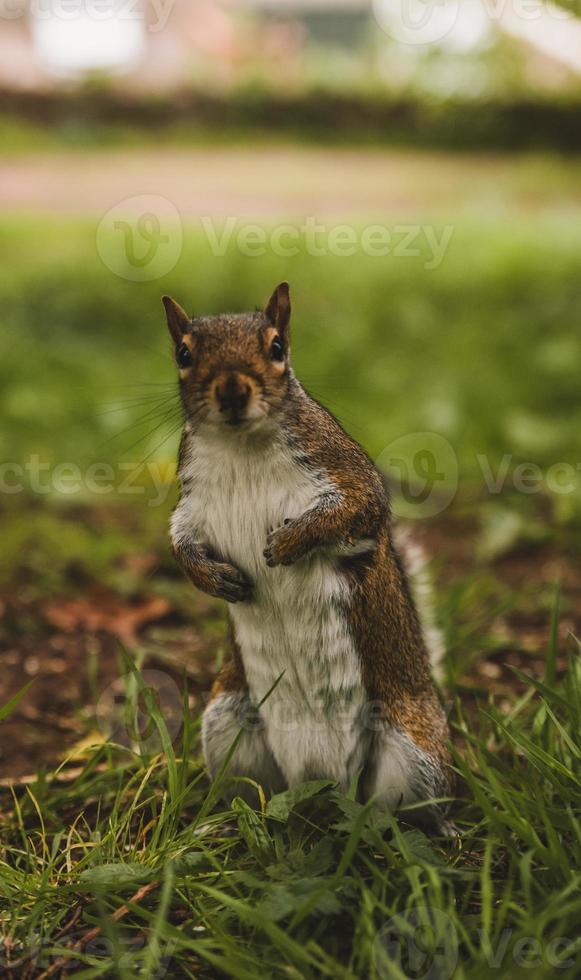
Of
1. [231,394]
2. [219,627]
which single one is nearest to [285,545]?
[231,394]

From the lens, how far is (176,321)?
2430 millimetres

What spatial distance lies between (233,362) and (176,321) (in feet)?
0.72

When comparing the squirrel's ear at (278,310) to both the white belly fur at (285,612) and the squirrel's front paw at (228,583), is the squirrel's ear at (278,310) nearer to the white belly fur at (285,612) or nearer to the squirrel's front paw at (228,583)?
the white belly fur at (285,612)

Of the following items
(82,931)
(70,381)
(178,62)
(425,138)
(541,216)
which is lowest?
(82,931)

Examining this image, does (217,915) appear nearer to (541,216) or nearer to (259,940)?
(259,940)

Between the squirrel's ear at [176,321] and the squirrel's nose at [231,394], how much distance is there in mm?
228

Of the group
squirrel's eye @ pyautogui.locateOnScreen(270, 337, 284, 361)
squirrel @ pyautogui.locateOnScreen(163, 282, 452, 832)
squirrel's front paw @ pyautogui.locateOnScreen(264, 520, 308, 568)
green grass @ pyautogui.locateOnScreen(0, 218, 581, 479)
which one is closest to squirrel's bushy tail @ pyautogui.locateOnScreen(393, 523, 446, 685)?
squirrel @ pyautogui.locateOnScreen(163, 282, 452, 832)

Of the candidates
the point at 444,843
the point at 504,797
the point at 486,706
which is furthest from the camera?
the point at 486,706

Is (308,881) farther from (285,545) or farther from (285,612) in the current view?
(285,545)

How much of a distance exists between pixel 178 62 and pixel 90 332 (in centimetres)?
385

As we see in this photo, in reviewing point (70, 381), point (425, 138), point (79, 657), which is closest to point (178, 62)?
point (425, 138)

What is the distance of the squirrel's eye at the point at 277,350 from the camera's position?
2.36 metres

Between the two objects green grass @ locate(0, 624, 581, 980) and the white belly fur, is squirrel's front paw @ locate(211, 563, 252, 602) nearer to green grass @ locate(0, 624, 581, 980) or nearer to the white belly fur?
the white belly fur

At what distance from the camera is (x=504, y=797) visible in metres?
2.43
